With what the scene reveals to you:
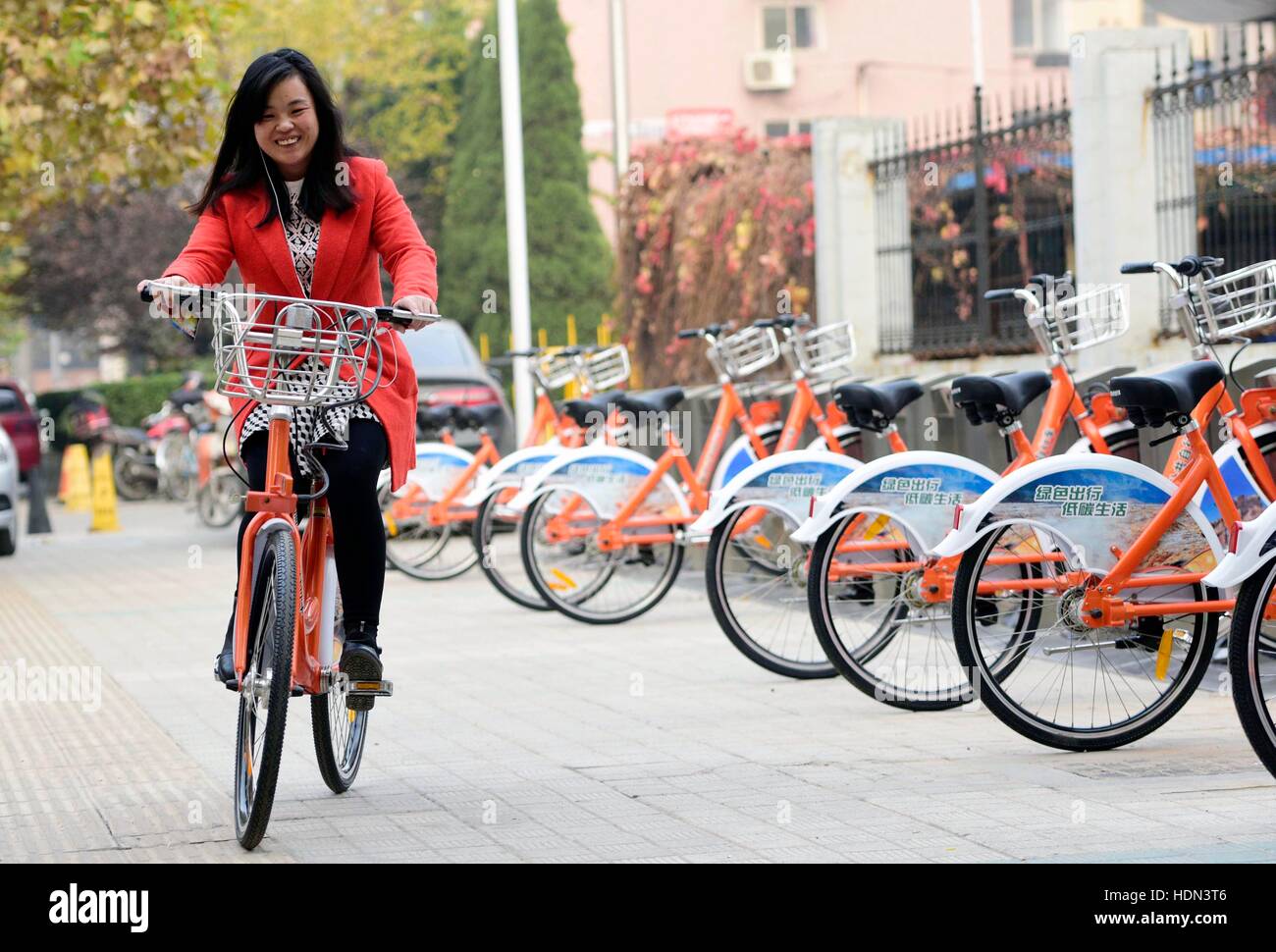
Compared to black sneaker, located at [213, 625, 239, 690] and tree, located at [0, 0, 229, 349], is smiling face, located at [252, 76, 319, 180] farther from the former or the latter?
tree, located at [0, 0, 229, 349]

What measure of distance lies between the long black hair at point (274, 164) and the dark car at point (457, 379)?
9.09 m

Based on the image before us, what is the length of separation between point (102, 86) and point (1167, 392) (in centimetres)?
951

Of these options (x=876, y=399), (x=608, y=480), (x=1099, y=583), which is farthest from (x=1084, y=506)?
(x=608, y=480)

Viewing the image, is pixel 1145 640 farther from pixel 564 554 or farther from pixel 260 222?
pixel 564 554

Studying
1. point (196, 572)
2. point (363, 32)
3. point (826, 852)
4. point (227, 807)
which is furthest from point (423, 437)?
point (363, 32)

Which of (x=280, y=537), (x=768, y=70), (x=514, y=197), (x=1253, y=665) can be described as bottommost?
(x=1253, y=665)

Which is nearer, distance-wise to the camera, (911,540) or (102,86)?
(911,540)

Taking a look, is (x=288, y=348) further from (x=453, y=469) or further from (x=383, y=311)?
(x=453, y=469)

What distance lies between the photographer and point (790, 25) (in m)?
41.1

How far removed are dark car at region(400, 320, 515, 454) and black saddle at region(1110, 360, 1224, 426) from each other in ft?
29.4

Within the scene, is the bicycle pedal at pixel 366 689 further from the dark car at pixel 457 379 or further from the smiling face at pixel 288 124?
the dark car at pixel 457 379

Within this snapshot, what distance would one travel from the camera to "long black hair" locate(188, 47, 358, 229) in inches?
211

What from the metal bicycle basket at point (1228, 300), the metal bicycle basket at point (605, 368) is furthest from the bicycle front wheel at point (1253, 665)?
the metal bicycle basket at point (605, 368)

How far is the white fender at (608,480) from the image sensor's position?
9898 millimetres
